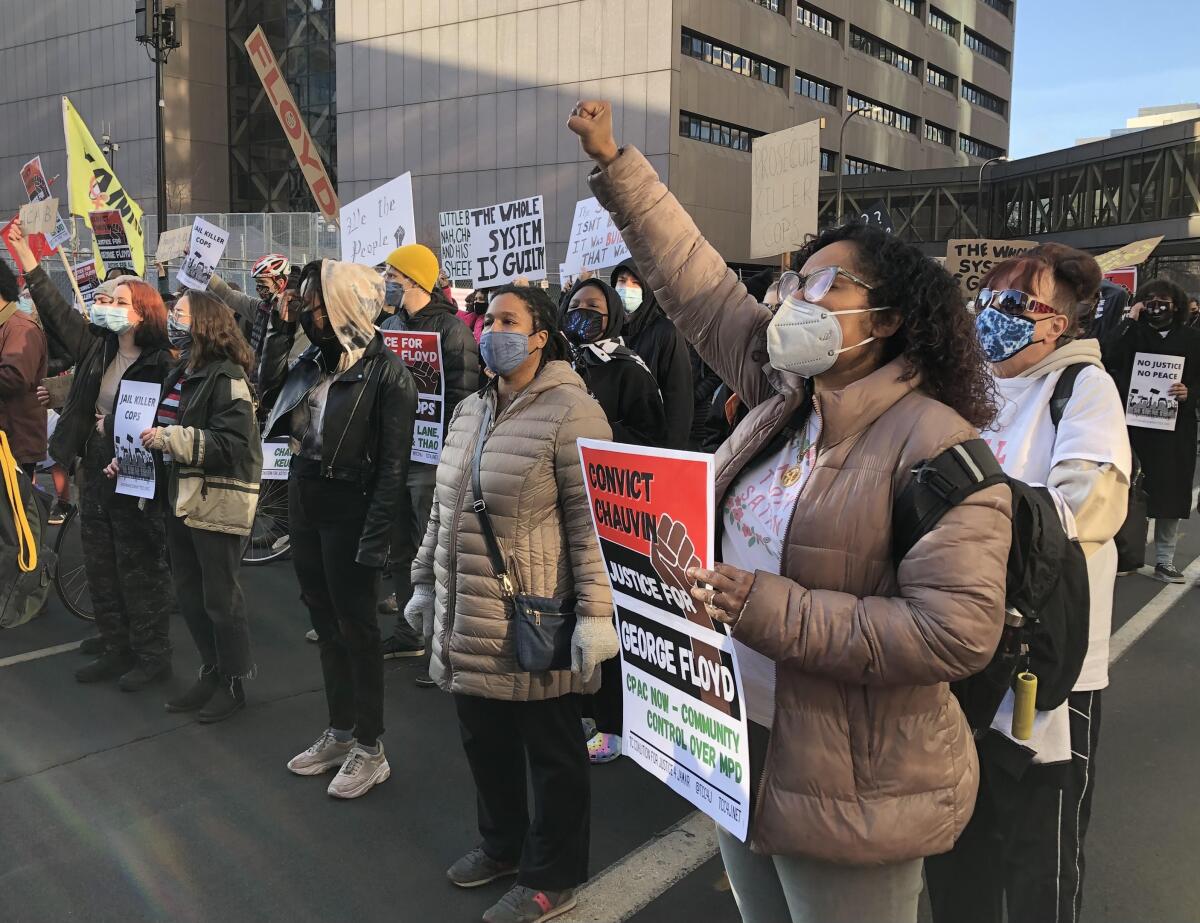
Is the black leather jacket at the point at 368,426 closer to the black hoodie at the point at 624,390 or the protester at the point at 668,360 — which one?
the black hoodie at the point at 624,390

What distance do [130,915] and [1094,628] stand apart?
3169 millimetres

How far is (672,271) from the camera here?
7.69 ft

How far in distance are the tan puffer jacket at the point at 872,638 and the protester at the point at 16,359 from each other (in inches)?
226

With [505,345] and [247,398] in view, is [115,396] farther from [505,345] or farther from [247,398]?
[505,345]

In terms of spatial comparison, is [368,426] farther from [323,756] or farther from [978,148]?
[978,148]

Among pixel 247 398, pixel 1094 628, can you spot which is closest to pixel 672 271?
pixel 1094 628

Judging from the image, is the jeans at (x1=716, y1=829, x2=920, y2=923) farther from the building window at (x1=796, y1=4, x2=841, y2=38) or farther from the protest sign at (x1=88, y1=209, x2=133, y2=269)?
the building window at (x1=796, y1=4, x2=841, y2=38)

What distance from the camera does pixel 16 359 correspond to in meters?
6.05

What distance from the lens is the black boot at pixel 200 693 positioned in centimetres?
483

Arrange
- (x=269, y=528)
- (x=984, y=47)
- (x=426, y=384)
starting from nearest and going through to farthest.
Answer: (x=426, y=384) < (x=269, y=528) < (x=984, y=47)

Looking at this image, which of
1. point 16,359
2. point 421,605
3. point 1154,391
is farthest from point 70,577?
point 1154,391

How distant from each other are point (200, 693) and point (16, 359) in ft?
9.12

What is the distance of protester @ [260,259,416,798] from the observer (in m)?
3.90

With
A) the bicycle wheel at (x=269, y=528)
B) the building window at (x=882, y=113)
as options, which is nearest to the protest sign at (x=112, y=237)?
the bicycle wheel at (x=269, y=528)
